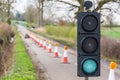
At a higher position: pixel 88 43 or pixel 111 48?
pixel 88 43

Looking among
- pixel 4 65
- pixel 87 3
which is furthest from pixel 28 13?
pixel 87 3

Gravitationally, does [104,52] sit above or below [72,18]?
below

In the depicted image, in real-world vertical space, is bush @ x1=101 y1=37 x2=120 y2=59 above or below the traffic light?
below

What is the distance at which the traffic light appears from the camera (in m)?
7.28

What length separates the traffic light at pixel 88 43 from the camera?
7281 millimetres

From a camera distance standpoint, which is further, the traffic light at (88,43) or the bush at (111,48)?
the bush at (111,48)

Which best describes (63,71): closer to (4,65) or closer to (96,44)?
(4,65)

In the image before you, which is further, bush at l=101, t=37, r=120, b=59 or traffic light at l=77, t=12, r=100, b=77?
bush at l=101, t=37, r=120, b=59

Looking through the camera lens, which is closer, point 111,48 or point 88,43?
point 88,43

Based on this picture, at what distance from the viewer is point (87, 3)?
7.86 metres

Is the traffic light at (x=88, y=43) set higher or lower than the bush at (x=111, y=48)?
higher

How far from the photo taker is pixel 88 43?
289 inches

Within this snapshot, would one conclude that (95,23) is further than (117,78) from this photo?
No

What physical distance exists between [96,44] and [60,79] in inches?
259
